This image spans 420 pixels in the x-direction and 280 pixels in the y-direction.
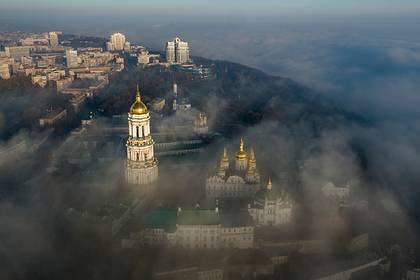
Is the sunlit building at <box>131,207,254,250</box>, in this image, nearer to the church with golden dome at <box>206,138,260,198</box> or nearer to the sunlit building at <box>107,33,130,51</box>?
the church with golden dome at <box>206,138,260,198</box>

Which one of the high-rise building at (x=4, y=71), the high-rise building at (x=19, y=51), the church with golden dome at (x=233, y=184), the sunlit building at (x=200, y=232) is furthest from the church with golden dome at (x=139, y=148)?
the high-rise building at (x=19, y=51)

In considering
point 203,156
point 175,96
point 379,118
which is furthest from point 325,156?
point 175,96

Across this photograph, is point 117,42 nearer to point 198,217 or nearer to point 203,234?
point 198,217

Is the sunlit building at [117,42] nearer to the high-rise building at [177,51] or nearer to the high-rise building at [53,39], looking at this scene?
→ the high-rise building at [53,39]

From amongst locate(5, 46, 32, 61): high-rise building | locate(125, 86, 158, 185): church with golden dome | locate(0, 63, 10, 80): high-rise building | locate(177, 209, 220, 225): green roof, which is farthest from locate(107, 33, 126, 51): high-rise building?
locate(177, 209, 220, 225): green roof

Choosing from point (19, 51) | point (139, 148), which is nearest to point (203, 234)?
point (139, 148)
